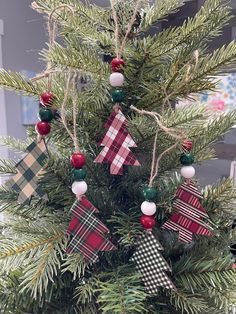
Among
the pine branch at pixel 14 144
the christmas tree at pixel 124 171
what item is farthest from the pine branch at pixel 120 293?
the pine branch at pixel 14 144

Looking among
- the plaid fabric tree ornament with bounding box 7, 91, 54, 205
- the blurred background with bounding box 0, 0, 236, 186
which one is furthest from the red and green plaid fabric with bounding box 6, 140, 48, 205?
the blurred background with bounding box 0, 0, 236, 186

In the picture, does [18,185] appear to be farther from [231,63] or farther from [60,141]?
[231,63]

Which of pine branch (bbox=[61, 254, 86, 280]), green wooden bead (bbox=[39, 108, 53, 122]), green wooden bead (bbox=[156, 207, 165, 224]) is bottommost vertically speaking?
pine branch (bbox=[61, 254, 86, 280])

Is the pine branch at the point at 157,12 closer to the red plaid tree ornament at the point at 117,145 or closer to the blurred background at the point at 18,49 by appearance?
the red plaid tree ornament at the point at 117,145

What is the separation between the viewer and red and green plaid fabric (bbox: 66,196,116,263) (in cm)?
33

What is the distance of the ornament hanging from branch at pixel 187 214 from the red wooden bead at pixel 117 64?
0.09 m

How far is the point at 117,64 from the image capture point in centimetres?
34

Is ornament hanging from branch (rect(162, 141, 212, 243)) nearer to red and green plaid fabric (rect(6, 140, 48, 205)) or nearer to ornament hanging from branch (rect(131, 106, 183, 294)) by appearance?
ornament hanging from branch (rect(131, 106, 183, 294))

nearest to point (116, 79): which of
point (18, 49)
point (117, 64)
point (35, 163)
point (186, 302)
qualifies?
point (117, 64)

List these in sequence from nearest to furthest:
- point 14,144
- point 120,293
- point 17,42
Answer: point 120,293 < point 14,144 < point 17,42

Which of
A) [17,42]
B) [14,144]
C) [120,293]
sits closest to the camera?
[120,293]

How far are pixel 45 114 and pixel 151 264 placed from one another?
18 cm

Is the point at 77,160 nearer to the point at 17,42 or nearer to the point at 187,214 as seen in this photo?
the point at 187,214

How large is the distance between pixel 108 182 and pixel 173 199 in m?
0.07
